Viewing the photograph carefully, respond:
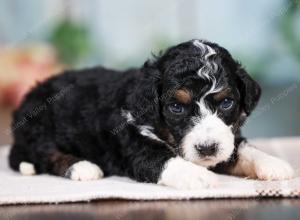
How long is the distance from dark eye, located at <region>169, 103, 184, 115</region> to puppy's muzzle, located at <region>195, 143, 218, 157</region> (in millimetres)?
266

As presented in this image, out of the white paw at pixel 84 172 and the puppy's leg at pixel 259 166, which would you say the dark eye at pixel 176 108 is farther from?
the white paw at pixel 84 172

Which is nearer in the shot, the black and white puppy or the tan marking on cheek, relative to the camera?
the black and white puppy

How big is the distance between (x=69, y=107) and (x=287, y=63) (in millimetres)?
4616

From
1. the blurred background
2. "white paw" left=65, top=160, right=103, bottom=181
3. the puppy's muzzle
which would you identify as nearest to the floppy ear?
the puppy's muzzle

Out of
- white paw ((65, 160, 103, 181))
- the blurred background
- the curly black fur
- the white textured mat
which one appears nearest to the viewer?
the white textured mat

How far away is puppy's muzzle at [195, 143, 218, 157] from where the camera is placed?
3891 mm

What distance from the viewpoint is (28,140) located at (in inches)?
200

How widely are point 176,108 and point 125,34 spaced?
5060 millimetres

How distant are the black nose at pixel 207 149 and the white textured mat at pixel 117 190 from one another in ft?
0.66

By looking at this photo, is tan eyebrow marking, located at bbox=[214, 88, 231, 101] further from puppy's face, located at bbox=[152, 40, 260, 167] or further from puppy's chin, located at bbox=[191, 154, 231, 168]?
puppy's chin, located at bbox=[191, 154, 231, 168]

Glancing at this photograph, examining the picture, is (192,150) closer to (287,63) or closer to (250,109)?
(250,109)

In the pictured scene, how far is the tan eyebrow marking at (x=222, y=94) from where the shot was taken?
13.2 ft

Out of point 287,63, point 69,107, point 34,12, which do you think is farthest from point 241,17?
point 69,107

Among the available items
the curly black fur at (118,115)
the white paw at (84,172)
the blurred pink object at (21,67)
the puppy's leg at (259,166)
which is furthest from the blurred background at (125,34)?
the puppy's leg at (259,166)
